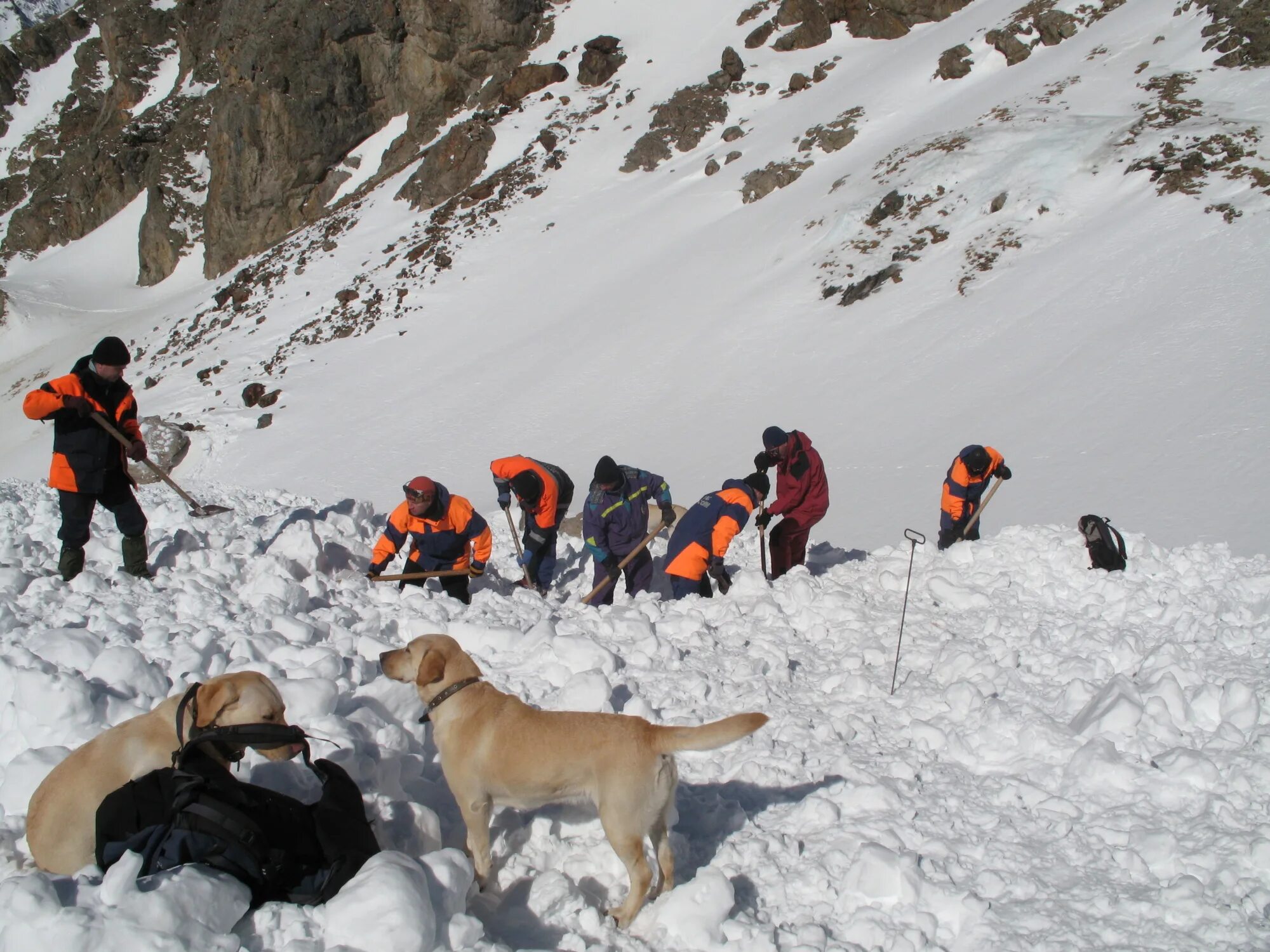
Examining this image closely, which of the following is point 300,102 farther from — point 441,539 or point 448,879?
point 448,879

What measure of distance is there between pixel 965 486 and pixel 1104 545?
1.45 metres

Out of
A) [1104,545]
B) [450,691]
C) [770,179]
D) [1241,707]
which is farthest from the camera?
[770,179]

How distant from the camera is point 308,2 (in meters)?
40.5

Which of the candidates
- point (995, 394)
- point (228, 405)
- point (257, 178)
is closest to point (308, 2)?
point (257, 178)

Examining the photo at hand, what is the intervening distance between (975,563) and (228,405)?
20.4 meters

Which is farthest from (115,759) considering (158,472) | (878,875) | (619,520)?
(158,472)

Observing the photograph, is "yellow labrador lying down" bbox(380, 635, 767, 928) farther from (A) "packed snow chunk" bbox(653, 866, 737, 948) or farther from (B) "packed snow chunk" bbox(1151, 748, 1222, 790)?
(B) "packed snow chunk" bbox(1151, 748, 1222, 790)

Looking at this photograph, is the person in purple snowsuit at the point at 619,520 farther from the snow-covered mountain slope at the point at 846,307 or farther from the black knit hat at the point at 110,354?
the black knit hat at the point at 110,354

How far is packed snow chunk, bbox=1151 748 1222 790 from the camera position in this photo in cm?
334

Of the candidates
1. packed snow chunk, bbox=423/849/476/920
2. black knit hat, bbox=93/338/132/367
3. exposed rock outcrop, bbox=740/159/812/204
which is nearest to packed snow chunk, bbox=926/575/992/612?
packed snow chunk, bbox=423/849/476/920

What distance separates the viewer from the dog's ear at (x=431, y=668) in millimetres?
3057

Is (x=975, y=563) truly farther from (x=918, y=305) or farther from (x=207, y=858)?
(x=918, y=305)

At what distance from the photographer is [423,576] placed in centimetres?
598

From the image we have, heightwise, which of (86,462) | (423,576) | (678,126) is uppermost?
(678,126)
